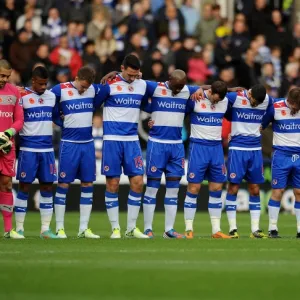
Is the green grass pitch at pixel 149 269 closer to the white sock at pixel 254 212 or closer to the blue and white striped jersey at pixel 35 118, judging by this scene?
the white sock at pixel 254 212

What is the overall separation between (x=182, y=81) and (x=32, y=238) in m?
3.37

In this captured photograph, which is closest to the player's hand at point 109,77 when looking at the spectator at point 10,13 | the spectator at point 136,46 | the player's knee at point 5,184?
the player's knee at point 5,184

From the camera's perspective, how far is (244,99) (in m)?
19.6

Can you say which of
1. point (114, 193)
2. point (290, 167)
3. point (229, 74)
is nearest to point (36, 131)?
point (114, 193)

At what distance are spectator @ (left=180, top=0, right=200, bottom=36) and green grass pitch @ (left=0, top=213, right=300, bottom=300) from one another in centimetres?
1336

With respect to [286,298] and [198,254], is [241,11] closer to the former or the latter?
[198,254]

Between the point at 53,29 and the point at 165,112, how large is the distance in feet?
36.1

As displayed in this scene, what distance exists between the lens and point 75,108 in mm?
18812

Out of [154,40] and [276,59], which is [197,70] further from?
[276,59]

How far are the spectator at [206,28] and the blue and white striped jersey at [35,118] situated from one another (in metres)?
12.9

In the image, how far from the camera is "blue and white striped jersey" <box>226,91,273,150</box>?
772 inches

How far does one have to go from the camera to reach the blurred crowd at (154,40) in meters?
28.5

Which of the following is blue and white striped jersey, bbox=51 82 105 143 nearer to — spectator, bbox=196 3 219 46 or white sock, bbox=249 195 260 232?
white sock, bbox=249 195 260 232

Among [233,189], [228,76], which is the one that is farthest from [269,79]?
[233,189]
